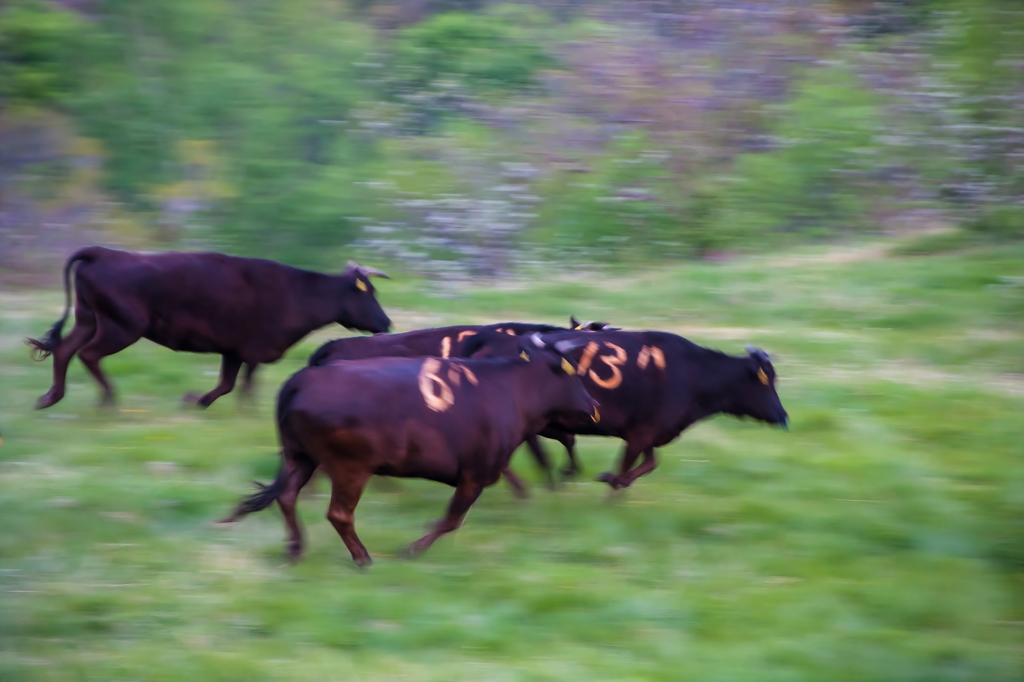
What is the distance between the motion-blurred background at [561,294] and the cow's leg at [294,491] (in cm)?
12

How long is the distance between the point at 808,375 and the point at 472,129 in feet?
28.1

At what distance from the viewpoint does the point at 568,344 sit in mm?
6945

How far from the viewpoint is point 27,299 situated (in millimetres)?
12836

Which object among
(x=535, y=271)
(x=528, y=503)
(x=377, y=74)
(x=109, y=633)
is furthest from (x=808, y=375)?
(x=377, y=74)

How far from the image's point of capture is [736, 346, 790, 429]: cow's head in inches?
294

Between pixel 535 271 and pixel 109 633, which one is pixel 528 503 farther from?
pixel 535 271

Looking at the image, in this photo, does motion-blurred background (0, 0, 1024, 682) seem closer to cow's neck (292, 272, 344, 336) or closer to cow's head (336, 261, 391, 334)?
cow's neck (292, 272, 344, 336)

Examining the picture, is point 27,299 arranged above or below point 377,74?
below

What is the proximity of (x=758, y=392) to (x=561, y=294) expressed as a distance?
609 centimetres

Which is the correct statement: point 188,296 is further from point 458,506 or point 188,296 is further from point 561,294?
point 561,294

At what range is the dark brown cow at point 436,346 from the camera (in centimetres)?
710

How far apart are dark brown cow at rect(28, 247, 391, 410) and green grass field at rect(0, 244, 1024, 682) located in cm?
47

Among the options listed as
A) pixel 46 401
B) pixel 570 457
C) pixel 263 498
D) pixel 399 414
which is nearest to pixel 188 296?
pixel 46 401

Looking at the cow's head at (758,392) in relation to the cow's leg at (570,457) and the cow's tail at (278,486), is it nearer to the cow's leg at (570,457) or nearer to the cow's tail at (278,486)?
the cow's leg at (570,457)
